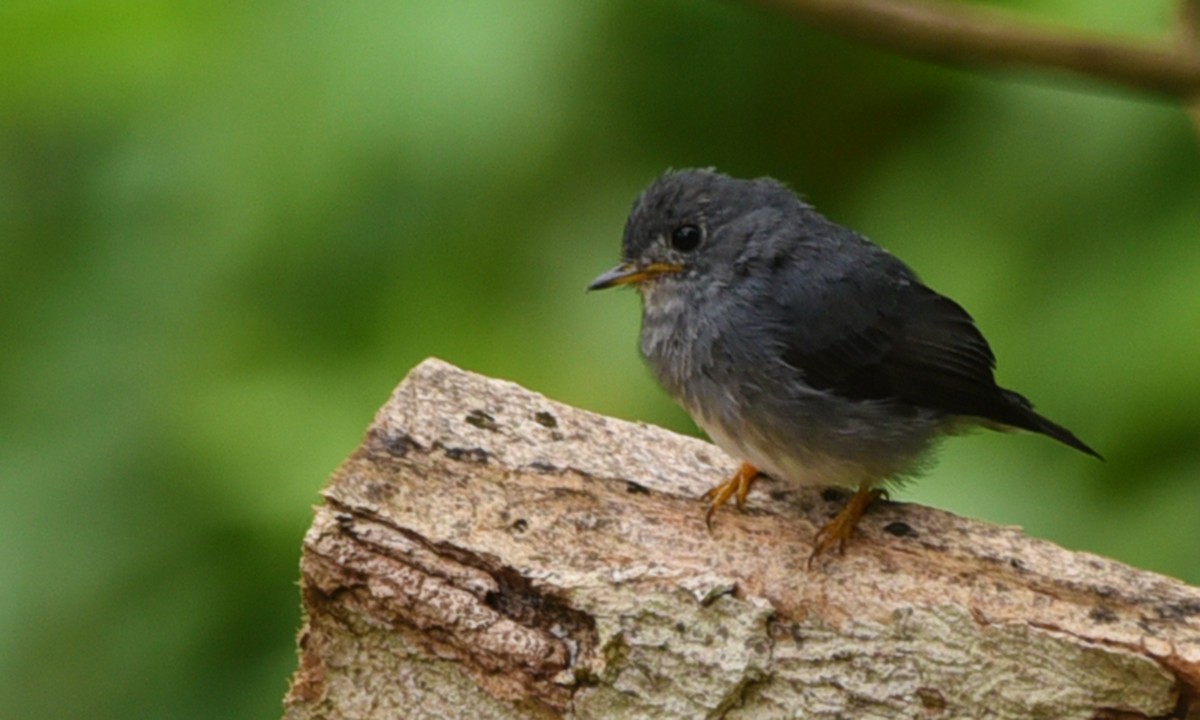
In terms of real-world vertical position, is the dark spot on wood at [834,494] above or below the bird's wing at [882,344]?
below

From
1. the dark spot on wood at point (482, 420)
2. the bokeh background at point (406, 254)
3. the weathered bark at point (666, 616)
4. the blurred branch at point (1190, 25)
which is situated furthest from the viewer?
the bokeh background at point (406, 254)

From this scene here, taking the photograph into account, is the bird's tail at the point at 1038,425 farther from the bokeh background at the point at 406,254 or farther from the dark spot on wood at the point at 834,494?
the dark spot on wood at the point at 834,494

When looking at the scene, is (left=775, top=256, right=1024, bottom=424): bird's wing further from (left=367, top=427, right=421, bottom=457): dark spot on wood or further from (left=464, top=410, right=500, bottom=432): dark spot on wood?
(left=367, top=427, right=421, bottom=457): dark spot on wood

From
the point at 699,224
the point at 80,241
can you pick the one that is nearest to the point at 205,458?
the point at 80,241

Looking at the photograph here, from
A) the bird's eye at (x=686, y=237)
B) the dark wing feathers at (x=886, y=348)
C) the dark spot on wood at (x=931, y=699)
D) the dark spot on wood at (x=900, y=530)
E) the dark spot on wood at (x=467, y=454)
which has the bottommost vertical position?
the dark spot on wood at (x=931, y=699)

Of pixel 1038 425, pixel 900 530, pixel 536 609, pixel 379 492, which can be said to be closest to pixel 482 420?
pixel 379 492

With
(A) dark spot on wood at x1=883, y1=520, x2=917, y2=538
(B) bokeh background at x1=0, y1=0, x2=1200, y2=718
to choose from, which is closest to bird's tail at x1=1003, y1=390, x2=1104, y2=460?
(B) bokeh background at x1=0, y1=0, x2=1200, y2=718

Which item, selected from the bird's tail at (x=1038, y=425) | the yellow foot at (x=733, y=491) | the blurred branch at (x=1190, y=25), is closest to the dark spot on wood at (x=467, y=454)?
the yellow foot at (x=733, y=491)
